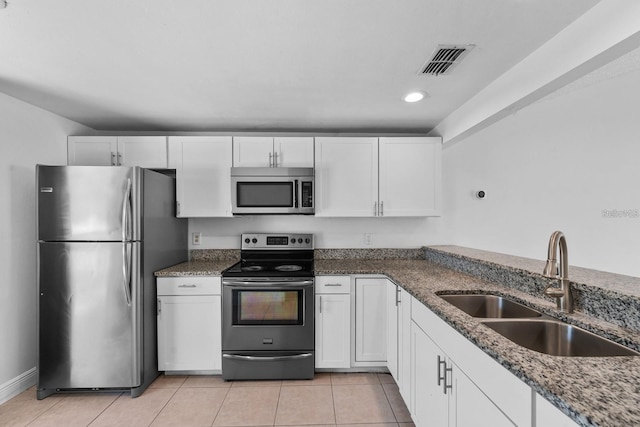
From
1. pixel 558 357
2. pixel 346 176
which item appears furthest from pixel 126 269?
pixel 558 357

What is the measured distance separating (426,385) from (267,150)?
88.5 inches

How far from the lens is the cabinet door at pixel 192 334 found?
8.59ft

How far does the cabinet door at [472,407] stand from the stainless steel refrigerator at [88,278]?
87.3 inches

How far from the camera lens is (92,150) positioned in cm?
288

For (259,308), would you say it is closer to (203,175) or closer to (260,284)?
(260,284)

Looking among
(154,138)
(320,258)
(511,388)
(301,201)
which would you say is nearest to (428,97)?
(301,201)

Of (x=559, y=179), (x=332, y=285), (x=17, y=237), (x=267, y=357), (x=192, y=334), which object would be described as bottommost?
(x=267, y=357)

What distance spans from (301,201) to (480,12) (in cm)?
187

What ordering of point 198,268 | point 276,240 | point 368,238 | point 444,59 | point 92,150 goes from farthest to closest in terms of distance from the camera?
point 368,238 → point 276,240 → point 92,150 → point 198,268 → point 444,59

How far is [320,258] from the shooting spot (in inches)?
128

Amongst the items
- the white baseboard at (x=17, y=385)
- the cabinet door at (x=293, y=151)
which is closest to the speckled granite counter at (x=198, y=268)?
the cabinet door at (x=293, y=151)

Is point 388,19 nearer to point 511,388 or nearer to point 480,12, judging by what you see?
point 480,12

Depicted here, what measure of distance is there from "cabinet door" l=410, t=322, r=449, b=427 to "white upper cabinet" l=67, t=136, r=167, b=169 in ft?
8.57

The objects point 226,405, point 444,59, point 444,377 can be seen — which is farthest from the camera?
point 226,405
